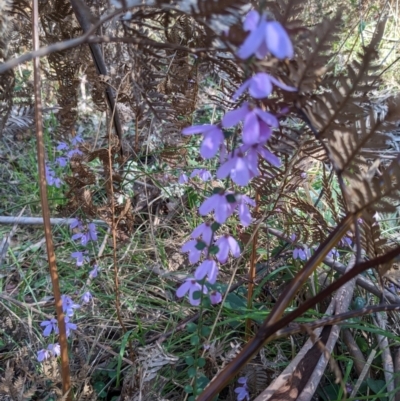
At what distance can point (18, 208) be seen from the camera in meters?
2.25

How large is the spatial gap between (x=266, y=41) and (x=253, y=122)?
105mm

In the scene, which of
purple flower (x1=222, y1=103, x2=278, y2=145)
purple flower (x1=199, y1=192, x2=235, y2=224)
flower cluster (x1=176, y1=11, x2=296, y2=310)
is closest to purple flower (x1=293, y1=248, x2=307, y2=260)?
flower cluster (x1=176, y1=11, x2=296, y2=310)

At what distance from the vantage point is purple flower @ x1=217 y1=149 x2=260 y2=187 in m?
0.60

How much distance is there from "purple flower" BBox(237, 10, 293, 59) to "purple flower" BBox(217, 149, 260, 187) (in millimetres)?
161

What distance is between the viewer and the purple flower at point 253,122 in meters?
0.55

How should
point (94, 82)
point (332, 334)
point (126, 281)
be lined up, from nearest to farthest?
1. point (332, 334)
2. point (94, 82)
3. point (126, 281)

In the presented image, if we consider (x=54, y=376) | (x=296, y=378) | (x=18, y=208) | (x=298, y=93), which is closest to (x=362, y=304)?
(x=296, y=378)

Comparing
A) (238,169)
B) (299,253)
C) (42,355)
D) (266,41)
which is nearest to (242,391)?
(299,253)

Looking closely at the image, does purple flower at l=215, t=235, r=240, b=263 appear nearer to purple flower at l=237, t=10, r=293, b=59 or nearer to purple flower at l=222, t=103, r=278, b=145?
purple flower at l=222, t=103, r=278, b=145

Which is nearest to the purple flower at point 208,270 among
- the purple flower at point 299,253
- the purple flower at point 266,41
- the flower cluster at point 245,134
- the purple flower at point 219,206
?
the flower cluster at point 245,134

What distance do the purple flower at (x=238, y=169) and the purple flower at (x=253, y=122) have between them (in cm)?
5

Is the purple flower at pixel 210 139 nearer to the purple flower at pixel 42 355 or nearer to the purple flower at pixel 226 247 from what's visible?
the purple flower at pixel 226 247

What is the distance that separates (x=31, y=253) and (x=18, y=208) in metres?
0.36

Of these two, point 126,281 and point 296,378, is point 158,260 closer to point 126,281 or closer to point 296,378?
point 126,281
